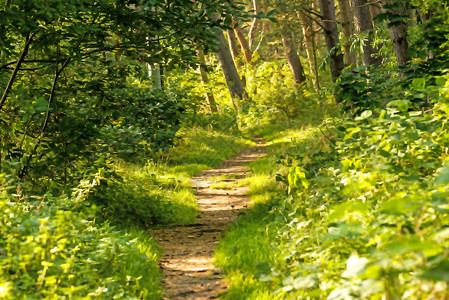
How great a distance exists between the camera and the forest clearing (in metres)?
3.52

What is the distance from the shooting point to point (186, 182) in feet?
35.0

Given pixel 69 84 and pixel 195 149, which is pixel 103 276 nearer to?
pixel 69 84

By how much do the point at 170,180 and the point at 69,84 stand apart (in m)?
3.62

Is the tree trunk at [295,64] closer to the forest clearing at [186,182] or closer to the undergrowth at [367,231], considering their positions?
the forest clearing at [186,182]

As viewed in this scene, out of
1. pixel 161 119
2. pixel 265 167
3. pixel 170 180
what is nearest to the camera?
pixel 161 119

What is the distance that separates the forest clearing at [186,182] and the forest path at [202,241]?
36 millimetres

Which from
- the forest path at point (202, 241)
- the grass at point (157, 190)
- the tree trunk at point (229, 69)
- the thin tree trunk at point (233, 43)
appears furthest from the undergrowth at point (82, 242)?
the thin tree trunk at point (233, 43)

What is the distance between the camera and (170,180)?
34.6 ft

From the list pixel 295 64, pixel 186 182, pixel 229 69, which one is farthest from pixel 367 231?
pixel 295 64

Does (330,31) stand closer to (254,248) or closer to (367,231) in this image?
(254,248)

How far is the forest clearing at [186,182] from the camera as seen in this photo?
11.5ft

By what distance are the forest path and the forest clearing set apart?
36 millimetres

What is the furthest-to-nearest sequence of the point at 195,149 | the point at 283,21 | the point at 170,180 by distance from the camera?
the point at 283,21, the point at 195,149, the point at 170,180

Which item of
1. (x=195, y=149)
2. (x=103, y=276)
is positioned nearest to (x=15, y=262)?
(x=103, y=276)
